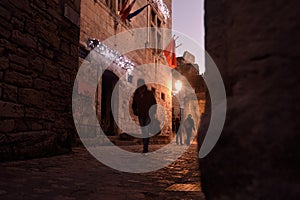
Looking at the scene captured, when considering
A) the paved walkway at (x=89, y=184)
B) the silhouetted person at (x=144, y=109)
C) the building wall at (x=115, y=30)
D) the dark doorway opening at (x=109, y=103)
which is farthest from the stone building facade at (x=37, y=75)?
the dark doorway opening at (x=109, y=103)

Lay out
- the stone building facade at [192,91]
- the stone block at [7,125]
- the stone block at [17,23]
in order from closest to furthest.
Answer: the stone block at [7,125] < the stone block at [17,23] < the stone building facade at [192,91]

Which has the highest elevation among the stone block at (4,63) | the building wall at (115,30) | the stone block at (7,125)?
the building wall at (115,30)

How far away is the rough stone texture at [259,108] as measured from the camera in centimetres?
82

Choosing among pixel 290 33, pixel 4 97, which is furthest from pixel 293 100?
pixel 4 97

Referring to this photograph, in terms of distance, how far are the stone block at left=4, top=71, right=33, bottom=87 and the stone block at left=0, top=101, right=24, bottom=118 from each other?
318 millimetres

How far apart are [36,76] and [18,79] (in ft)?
1.24

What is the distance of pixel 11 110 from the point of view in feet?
12.1

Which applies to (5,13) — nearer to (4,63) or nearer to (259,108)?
(4,63)

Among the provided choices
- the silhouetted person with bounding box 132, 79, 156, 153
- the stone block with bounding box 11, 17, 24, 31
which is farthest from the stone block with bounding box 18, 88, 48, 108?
the silhouetted person with bounding box 132, 79, 156, 153

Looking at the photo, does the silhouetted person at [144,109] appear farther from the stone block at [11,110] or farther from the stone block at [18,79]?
the stone block at [11,110]

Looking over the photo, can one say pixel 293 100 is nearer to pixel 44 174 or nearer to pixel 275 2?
pixel 275 2

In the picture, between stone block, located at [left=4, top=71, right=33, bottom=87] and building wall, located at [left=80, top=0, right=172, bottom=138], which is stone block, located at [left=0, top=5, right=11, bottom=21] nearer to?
stone block, located at [left=4, top=71, right=33, bottom=87]

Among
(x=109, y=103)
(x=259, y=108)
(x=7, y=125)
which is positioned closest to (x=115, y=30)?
(x=109, y=103)

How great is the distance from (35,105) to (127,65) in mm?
7029
